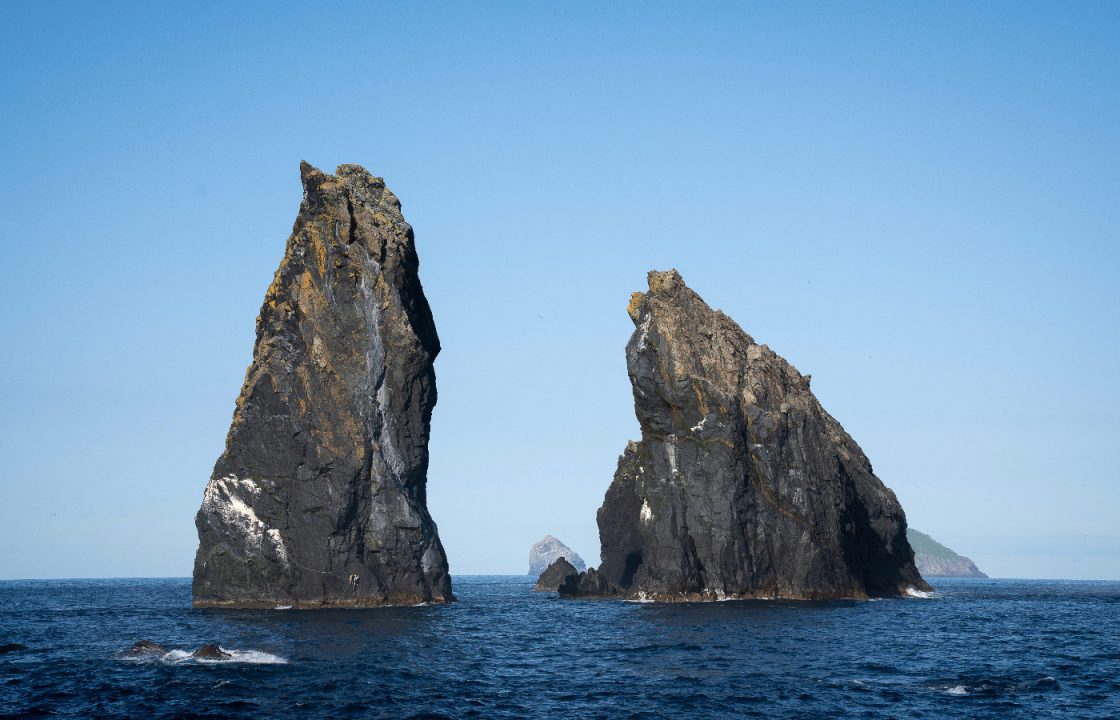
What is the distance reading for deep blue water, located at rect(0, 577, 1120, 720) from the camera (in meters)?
38.3

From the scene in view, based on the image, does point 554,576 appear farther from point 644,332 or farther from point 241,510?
point 241,510

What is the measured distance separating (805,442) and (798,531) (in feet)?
24.6

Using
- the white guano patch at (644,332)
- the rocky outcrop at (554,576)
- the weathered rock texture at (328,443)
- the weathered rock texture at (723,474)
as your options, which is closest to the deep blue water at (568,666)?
the weathered rock texture at (328,443)

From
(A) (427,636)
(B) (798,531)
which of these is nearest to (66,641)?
(A) (427,636)

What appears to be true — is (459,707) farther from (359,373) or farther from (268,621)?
(359,373)

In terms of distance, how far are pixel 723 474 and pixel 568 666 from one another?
41.1 metres

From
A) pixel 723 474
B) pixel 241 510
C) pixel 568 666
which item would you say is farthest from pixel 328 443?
pixel 568 666

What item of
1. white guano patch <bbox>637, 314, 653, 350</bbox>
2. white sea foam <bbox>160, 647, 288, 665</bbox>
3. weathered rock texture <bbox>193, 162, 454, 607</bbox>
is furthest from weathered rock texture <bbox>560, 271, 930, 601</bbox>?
white sea foam <bbox>160, 647, 288, 665</bbox>

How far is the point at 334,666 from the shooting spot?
4641 centimetres

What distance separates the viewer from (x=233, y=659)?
47.5 meters

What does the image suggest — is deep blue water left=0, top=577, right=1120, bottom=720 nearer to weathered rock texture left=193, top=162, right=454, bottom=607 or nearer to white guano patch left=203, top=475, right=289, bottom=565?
weathered rock texture left=193, top=162, right=454, bottom=607

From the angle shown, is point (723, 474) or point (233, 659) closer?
point (233, 659)

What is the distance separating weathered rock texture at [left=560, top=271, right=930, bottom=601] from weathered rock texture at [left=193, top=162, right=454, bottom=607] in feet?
64.6

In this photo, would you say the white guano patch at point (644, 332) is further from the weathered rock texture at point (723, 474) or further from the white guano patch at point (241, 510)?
the white guano patch at point (241, 510)
